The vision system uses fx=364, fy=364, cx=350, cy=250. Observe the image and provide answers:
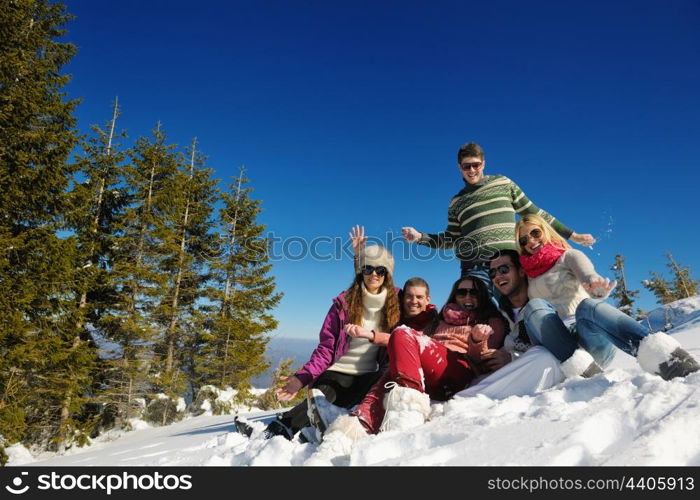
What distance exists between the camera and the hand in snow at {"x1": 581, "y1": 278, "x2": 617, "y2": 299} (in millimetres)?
2541

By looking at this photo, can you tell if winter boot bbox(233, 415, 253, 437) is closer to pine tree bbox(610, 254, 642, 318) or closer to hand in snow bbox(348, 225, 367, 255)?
hand in snow bbox(348, 225, 367, 255)

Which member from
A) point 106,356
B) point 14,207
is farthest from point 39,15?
point 106,356

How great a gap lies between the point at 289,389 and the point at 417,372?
3.71 feet

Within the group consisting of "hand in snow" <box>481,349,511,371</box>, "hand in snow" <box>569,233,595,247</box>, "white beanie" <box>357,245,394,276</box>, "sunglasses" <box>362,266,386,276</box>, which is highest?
"hand in snow" <box>569,233,595,247</box>

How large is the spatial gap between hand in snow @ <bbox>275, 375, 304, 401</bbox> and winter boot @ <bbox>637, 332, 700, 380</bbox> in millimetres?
2421

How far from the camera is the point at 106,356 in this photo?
1393cm

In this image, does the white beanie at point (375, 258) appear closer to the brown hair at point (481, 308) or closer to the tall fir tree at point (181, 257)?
the brown hair at point (481, 308)

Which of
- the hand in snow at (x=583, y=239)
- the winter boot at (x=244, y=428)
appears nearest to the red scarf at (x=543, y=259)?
the hand in snow at (x=583, y=239)

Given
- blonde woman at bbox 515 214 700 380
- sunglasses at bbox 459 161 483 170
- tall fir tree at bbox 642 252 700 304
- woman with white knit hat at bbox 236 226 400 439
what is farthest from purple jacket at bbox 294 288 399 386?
tall fir tree at bbox 642 252 700 304

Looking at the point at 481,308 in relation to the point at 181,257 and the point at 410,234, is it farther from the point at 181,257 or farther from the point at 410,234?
the point at 181,257

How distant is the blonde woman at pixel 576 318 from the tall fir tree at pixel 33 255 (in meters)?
10.3

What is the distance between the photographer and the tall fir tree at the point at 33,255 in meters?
8.49
